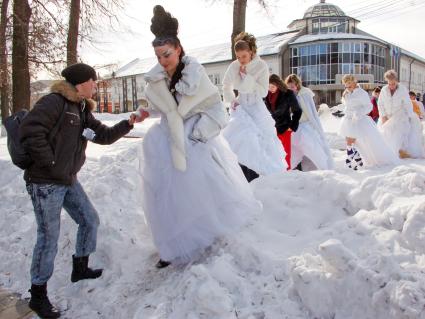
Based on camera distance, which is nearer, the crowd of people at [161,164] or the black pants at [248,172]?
the crowd of people at [161,164]

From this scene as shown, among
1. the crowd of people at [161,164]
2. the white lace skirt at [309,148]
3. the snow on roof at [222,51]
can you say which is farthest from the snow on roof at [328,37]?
the crowd of people at [161,164]

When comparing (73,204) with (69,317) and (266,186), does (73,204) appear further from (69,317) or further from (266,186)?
(266,186)

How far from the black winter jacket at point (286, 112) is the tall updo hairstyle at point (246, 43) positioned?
1080 mm

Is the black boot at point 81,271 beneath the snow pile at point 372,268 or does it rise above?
beneath

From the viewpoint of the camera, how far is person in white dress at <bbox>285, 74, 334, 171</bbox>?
7492 millimetres

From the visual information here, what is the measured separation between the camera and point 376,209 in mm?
3516

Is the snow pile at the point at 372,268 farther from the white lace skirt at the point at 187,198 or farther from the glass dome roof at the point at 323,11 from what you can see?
the glass dome roof at the point at 323,11

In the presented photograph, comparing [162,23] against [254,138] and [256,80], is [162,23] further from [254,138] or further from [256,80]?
[254,138]

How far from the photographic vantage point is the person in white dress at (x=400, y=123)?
9383 mm

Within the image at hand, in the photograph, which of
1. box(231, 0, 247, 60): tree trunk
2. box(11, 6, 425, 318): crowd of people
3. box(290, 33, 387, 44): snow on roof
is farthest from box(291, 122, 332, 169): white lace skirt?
box(290, 33, 387, 44): snow on roof

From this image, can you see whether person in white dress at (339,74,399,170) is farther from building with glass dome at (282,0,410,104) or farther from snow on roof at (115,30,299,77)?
building with glass dome at (282,0,410,104)

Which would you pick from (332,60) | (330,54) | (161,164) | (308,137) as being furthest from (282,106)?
(332,60)

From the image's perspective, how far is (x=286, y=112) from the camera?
22.6 feet

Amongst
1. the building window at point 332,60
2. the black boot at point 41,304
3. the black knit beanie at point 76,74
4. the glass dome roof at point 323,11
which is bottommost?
the black boot at point 41,304
